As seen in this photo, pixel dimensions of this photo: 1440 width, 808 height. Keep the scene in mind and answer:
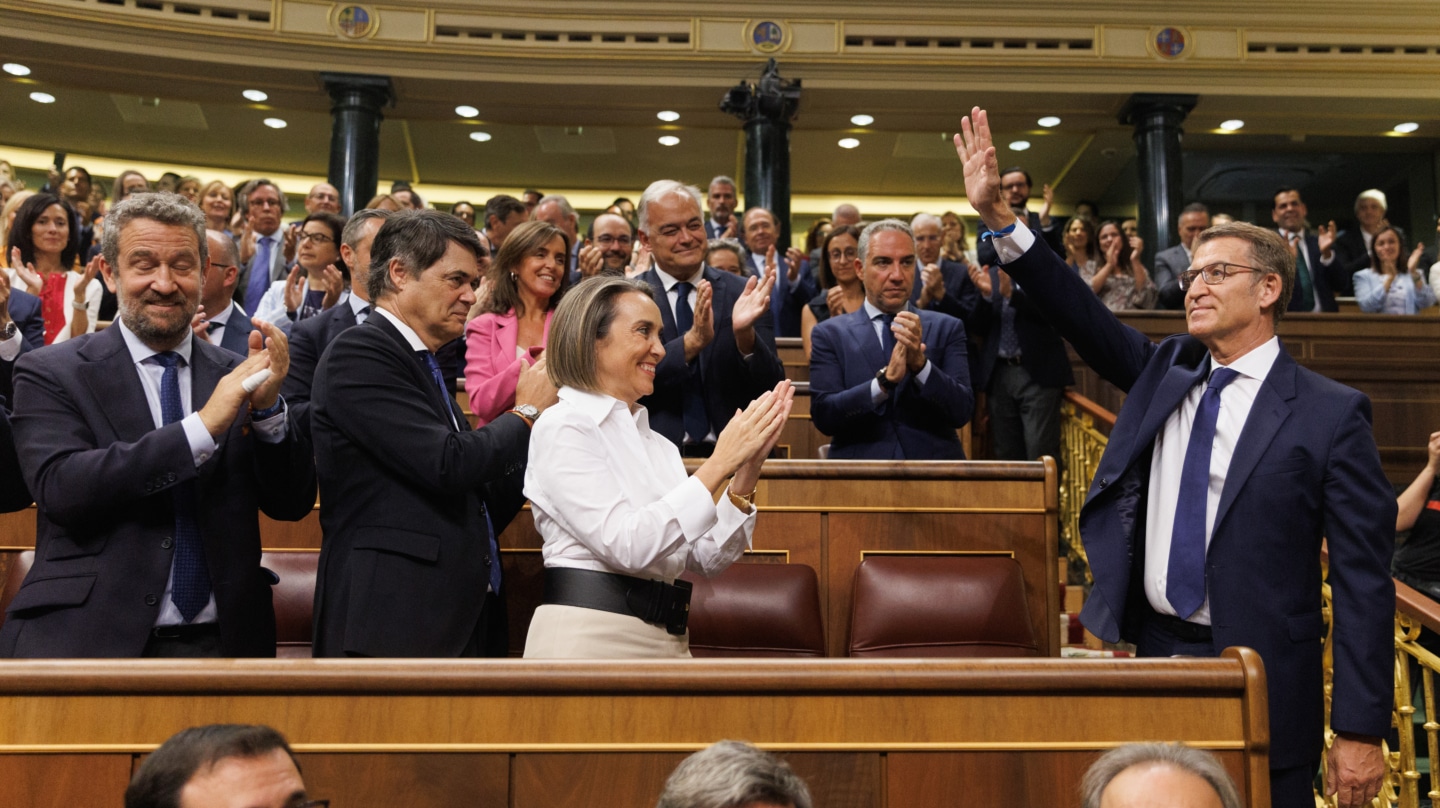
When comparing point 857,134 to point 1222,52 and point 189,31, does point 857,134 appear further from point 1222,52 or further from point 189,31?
point 189,31

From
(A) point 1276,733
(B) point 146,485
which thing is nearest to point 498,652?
(B) point 146,485

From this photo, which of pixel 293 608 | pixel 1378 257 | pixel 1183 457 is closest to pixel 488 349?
pixel 293 608

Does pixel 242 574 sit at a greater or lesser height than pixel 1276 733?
greater

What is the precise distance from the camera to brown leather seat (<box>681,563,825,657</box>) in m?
2.36

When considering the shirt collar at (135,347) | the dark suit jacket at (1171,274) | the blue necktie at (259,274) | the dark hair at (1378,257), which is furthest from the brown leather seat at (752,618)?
the dark hair at (1378,257)

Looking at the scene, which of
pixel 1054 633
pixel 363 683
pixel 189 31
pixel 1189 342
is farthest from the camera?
pixel 189 31

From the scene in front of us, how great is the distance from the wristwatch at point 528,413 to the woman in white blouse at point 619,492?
7 centimetres

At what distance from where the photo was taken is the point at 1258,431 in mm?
1875

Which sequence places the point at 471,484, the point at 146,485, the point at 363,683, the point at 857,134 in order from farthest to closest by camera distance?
the point at 857,134 → the point at 471,484 → the point at 146,485 → the point at 363,683

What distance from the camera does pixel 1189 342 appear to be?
83.4 inches

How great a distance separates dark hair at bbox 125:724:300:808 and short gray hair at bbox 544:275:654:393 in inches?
31.6

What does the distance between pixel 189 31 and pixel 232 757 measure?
7575 millimetres

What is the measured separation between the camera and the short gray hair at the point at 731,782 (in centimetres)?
118

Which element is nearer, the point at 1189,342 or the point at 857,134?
the point at 1189,342
